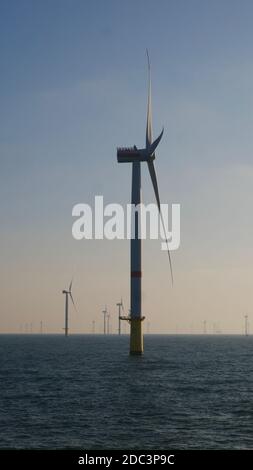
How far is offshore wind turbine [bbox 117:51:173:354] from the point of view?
112000 millimetres

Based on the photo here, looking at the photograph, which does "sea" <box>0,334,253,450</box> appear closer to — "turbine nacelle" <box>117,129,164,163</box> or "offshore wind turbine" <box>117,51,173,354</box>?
"offshore wind turbine" <box>117,51,173,354</box>

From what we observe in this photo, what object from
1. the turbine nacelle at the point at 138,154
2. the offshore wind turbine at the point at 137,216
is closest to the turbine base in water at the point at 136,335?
the offshore wind turbine at the point at 137,216

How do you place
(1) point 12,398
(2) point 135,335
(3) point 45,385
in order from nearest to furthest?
(1) point 12,398, (3) point 45,385, (2) point 135,335

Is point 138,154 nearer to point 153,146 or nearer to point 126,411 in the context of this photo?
point 153,146

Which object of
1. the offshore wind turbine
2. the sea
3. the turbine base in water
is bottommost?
the sea

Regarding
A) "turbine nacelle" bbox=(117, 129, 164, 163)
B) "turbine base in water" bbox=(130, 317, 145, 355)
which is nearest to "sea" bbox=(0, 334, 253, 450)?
"turbine base in water" bbox=(130, 317, 145, 355)

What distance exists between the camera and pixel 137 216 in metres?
114

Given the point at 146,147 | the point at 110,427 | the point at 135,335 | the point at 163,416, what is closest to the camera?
the point at 110,427

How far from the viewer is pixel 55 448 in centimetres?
4203

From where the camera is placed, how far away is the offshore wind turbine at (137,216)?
11200cm
